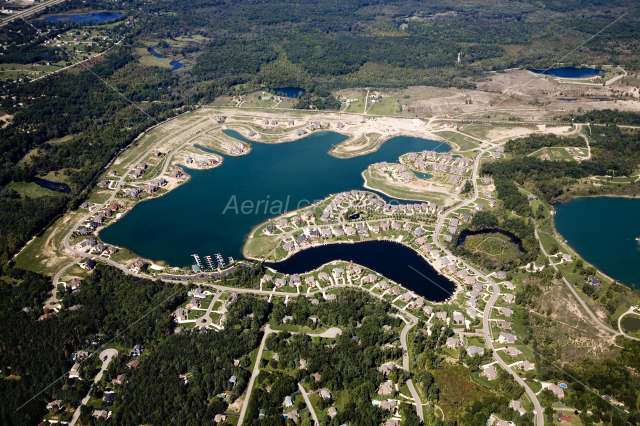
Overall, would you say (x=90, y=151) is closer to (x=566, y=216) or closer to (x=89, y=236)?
(x=89, y=236)

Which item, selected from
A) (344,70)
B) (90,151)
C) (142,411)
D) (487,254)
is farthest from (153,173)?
(344,70)

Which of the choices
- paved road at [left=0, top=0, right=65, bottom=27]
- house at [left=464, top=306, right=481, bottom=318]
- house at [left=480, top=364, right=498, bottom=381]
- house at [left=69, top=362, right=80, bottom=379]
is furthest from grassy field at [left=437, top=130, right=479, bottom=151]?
paved road at [left=0, top=0, right=65, bottom=27]

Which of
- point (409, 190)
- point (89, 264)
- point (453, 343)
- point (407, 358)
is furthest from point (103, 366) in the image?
point (409, 190)

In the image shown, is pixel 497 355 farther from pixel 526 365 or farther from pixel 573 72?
pixel 573 72

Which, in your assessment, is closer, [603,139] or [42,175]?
[42,175]

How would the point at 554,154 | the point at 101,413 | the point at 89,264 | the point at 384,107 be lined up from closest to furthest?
the point at 101,413 → the point at 89,264 → the point at 554,154 → the point at 384,107

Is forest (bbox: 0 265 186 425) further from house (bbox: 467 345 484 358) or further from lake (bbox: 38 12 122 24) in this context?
lake (bbox: 38 12 122 24)
